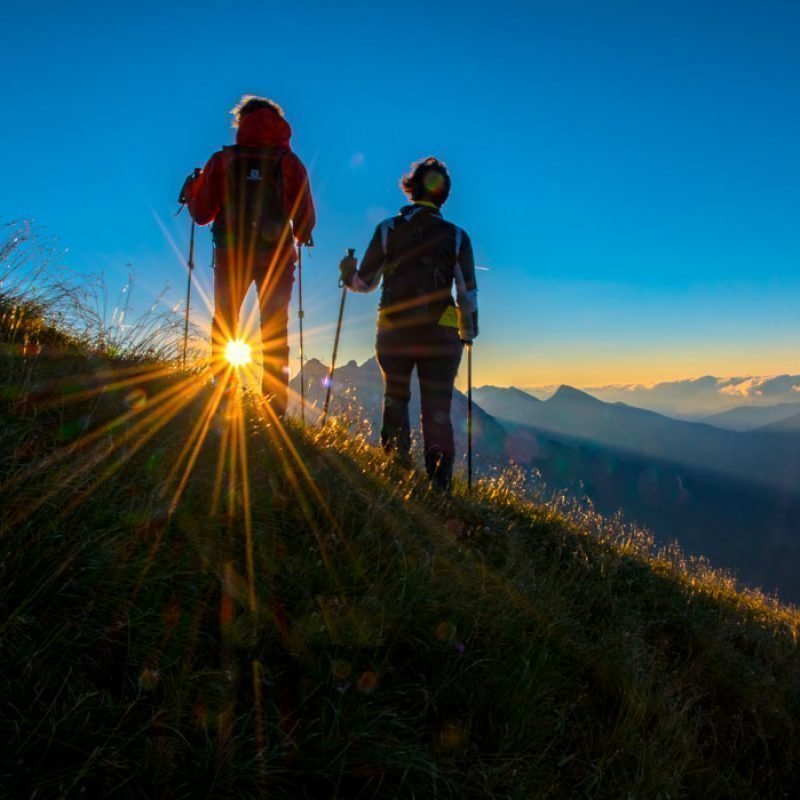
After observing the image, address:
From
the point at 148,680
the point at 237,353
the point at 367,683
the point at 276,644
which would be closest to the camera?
the point at 148,680

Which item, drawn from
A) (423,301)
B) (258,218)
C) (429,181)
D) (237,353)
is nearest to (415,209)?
(429,181)

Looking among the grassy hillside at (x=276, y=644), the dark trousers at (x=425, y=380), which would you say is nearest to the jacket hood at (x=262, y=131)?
the dark trousers at (x=425, y=380)

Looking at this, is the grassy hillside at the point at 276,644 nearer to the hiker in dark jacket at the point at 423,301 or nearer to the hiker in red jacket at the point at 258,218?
the hiker in red jacket at the point at 258,218

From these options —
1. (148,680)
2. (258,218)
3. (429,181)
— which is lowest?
(148,680)

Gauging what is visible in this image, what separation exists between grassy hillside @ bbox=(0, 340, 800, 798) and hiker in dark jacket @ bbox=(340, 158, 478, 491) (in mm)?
2163

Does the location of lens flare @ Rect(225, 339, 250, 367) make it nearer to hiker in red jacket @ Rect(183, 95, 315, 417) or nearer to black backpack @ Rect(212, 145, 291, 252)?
hiker in red jacket @ Rect(183, 95, 315, 417)

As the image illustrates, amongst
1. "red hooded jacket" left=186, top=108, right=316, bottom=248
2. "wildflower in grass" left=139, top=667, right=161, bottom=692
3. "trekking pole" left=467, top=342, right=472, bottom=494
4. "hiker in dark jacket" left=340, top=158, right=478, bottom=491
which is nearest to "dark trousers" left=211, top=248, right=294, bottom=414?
"red hooded jacket" left=186, top=108, right=316, bottom=248

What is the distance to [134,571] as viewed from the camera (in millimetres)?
2619

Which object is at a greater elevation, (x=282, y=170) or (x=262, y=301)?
(x=282, y=170)

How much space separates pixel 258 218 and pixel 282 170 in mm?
653

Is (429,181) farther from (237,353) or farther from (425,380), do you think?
(237,353)

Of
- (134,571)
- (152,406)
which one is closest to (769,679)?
(134,571)

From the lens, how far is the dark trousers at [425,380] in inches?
268

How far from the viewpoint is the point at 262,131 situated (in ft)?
21.7
